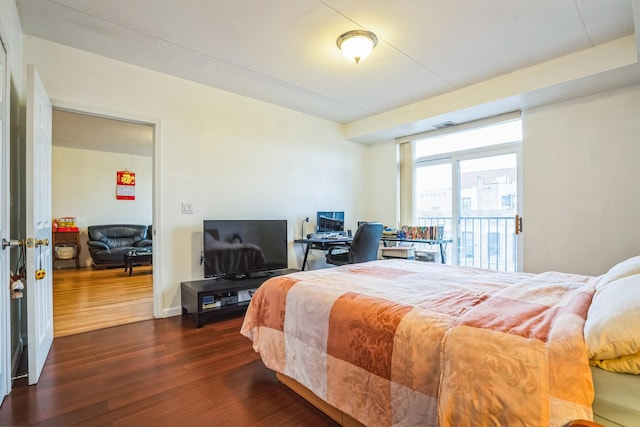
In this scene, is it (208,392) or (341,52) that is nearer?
(208,392)

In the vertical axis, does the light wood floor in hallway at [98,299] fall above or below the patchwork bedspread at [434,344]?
below

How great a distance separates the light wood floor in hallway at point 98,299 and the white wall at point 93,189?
1232 mm

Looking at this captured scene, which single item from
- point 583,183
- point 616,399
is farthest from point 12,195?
point 583,183

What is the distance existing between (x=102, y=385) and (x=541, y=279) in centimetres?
270

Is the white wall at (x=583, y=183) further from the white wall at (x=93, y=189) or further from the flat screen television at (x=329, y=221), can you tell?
the white wall at (x=93, y=189)

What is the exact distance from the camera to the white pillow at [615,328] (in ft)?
2.76

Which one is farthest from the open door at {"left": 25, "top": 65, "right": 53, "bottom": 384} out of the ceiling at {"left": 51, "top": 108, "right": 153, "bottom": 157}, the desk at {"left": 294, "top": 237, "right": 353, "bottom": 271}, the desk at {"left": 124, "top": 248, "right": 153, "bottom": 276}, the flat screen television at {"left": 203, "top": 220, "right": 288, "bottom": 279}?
the desk at {"left": 124, "top": 248, "right": 153, "bottom": 276}

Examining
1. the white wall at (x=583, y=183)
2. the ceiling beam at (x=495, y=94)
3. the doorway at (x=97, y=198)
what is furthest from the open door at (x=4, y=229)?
the white wall at (x=583, y=183)

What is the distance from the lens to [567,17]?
2.29 meters

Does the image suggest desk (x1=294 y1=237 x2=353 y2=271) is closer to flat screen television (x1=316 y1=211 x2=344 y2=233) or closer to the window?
flat screen television (x1=316 y1=211 x2=344 y2=233)

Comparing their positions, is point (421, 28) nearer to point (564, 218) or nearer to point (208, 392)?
point (564, 218)

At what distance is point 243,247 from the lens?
3600 mm

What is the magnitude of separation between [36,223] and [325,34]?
242 cm

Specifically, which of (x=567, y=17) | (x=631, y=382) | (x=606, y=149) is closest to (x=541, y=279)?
(x=631, y=382)
